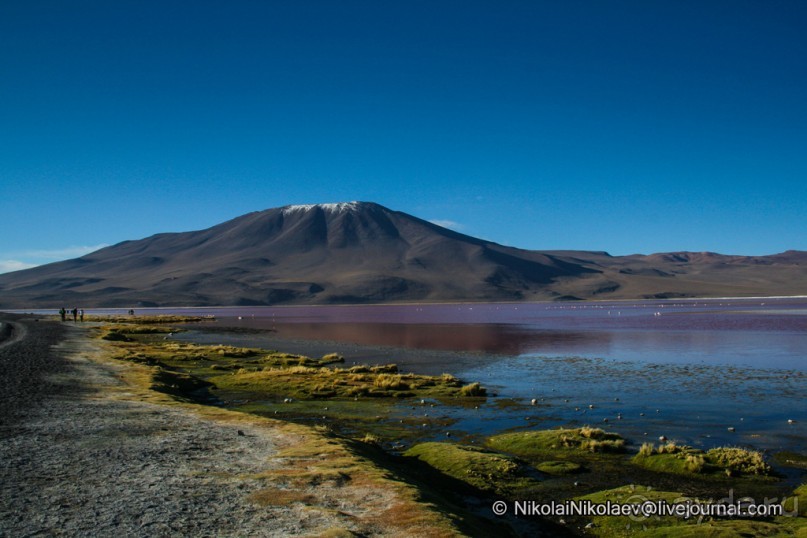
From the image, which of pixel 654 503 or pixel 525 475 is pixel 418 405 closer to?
pixel 525 475

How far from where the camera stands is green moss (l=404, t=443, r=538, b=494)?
48.4 ft

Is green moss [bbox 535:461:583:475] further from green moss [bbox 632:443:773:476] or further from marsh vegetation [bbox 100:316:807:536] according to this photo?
green moss [bbox 632:443:773:476]

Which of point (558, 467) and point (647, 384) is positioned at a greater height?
point (558, 467)

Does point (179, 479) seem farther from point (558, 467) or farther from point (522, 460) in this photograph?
point (558, 467)

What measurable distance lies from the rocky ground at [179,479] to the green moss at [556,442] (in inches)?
240

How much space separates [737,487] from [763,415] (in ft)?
34.9

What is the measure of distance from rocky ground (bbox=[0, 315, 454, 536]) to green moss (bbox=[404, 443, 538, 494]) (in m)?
2.83

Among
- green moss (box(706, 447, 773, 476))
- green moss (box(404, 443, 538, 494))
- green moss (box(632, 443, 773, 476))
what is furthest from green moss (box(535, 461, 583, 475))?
green moss (box(706, 447, 773, 476))

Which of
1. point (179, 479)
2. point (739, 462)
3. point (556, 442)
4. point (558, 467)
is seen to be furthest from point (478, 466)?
point (179, 479)

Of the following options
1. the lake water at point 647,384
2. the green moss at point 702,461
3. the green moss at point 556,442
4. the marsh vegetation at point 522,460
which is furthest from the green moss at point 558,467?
the lake water at point 647,384

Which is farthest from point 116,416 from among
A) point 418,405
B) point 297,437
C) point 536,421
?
point 536,421

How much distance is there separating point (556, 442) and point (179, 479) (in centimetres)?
1175

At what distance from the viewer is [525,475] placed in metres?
15.4

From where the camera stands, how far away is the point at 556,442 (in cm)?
1841
